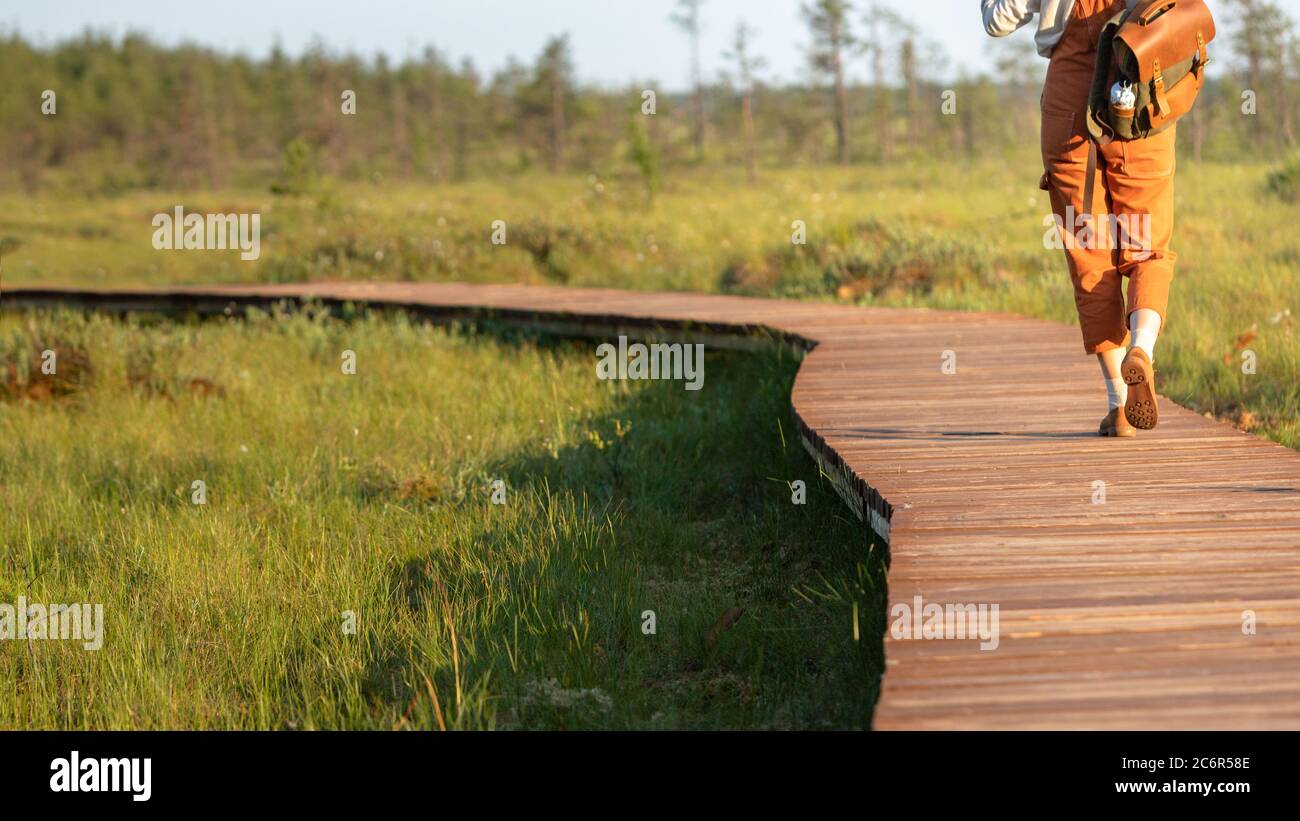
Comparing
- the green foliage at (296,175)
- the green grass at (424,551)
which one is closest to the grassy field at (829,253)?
the green foliage at (296,175)

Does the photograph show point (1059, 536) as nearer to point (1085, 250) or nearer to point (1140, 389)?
point (1140, 389)

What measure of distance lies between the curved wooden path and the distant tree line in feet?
106

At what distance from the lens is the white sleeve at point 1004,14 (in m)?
4.83

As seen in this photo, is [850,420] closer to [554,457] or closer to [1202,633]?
[554,457]

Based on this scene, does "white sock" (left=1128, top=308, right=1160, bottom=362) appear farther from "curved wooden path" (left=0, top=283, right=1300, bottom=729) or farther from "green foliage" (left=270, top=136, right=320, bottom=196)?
"green foliage" (left=270, top=136, right=320, bottom=196)

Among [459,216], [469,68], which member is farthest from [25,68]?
[459,216]

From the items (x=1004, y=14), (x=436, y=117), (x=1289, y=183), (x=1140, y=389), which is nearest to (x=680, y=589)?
(x=1140, y=389)

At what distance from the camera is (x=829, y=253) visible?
1288 cm

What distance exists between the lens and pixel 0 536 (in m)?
5.76

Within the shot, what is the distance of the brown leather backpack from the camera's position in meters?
4.49

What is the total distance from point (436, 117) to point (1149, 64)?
54.0 m

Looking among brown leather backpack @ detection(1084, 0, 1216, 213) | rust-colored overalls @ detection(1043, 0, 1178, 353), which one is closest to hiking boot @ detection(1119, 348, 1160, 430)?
rust-colored overalls @ detection(1043, 0, 1178, 353)

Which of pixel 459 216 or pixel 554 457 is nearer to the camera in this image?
pixel 554 457

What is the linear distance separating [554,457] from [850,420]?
157cm
